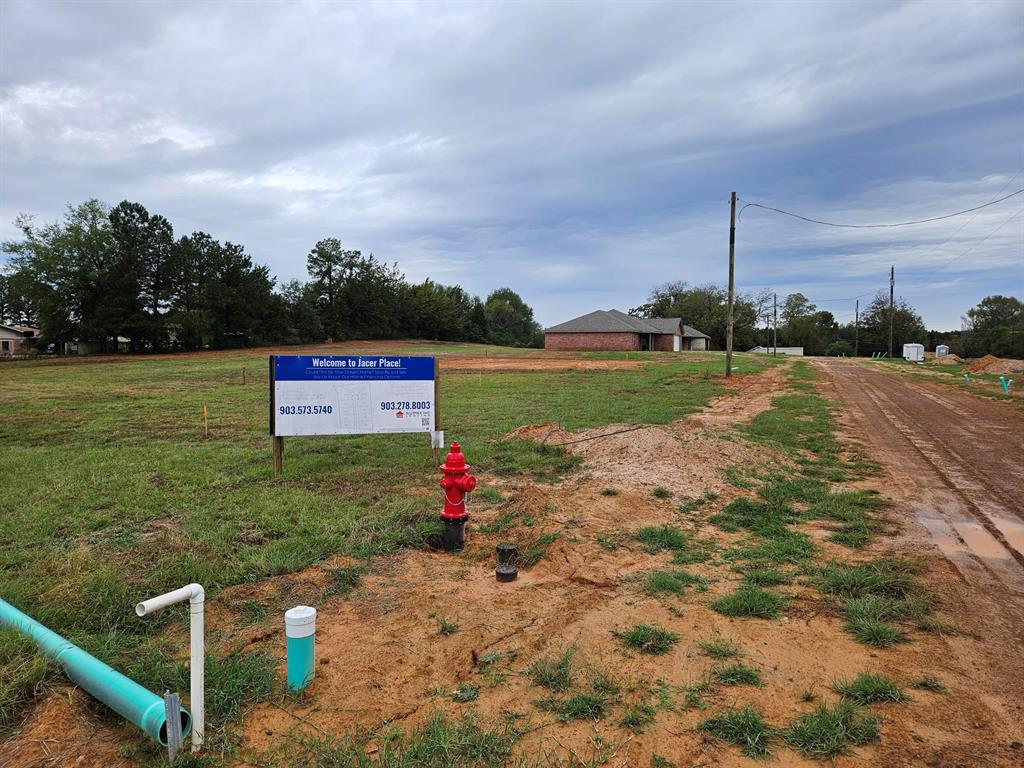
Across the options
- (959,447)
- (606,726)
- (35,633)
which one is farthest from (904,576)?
(959,447)

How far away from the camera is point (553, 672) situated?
324 centimetres

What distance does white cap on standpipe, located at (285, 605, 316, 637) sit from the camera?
9.87 feet

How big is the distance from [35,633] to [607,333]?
6187 cm

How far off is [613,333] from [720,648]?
200 ft

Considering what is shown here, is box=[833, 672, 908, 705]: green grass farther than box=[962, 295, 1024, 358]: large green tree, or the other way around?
box=[962, 295, 1024, 358]: large green tree

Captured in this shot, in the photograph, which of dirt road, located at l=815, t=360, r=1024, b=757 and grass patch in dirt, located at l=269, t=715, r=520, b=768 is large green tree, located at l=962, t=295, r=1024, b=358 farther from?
grass patch in dirt, located at l=269, t=715, r=520, b=768

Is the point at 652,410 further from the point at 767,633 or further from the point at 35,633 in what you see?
the point at 35,633

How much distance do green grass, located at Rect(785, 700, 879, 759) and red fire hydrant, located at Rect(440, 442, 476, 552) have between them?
10.3 ft

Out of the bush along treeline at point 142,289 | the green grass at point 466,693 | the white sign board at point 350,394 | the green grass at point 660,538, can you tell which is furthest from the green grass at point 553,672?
the bush along treeline at point 142,289

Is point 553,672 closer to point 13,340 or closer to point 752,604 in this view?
point 752,604

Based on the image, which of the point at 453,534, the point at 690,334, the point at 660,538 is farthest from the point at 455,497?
the point at 690,334

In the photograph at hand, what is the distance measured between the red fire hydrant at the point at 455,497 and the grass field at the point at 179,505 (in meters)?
0.30

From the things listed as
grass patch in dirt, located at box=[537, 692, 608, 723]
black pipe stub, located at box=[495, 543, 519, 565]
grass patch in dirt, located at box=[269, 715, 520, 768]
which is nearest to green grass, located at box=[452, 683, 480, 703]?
grass patch in dirt, located at box=[269, 715, 520, 768]

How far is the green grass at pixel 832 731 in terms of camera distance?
8.64 ft
